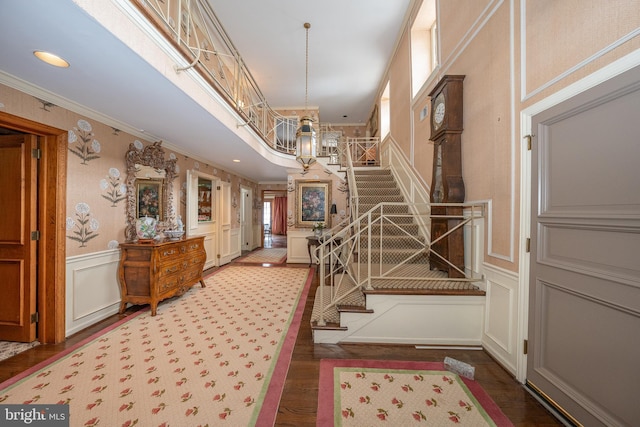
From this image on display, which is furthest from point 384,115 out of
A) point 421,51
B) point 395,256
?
point 395,256

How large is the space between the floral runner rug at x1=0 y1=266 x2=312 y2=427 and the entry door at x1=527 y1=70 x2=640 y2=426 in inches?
75.7

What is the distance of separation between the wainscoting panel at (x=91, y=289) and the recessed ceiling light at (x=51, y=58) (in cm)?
194

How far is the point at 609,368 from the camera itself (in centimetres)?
133

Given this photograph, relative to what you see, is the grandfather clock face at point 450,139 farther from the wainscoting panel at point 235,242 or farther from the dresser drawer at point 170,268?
the wainscoting panel at point 235,242

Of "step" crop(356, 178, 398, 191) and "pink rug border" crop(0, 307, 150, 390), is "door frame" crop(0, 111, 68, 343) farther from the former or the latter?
"step" crop(356, 178, 398, 191)

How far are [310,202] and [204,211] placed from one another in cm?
266

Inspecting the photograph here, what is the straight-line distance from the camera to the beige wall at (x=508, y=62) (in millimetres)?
1394

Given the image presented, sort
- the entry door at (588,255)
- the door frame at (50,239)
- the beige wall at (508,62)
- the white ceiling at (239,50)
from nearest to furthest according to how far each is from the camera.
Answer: the entry door at (588,255) < the beige wall at (508,62) < the white ceiling at (239,50) < the door frame at (50,239)

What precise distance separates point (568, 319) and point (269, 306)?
308 centimetres

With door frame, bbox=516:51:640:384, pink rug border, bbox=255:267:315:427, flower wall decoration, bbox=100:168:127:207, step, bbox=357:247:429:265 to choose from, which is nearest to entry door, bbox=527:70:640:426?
door frame, bbox=516:51:640:384

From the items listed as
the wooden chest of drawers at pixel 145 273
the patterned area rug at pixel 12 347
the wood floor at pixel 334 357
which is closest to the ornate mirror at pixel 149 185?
the wooden chest of drawers at pixel 145 273

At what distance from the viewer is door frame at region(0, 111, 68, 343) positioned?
2.52 m

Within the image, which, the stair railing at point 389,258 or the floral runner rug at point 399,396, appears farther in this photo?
the stair railing at point 389,258

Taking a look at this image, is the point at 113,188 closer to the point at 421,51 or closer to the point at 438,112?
the point at 438,112
